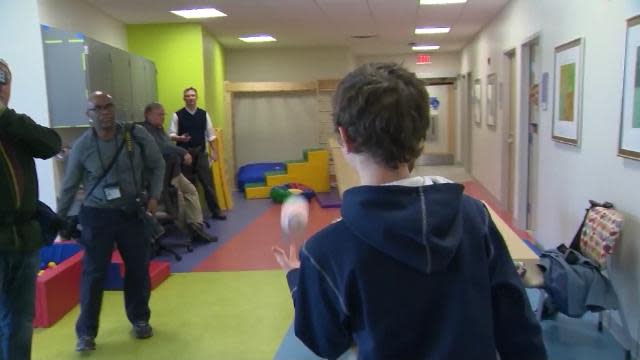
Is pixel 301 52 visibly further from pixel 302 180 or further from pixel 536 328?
pixel 536 328

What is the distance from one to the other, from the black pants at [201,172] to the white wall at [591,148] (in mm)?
3893

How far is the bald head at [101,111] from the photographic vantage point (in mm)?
3398

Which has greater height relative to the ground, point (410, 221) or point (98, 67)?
point (98, 67)

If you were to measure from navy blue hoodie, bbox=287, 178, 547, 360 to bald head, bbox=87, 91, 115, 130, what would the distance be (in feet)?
8.92

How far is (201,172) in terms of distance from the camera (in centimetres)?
746

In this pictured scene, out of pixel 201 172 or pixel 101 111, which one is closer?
pixel 101 111

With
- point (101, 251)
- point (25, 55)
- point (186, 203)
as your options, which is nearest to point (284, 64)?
point (186, 203)

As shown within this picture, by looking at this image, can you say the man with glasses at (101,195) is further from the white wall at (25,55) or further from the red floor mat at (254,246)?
the white wall at (25,55)

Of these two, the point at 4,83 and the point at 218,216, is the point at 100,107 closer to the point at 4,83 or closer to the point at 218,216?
the point at 4,83

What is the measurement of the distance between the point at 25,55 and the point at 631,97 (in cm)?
499

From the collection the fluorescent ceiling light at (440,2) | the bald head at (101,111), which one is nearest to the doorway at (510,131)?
the fluorescent ceiling light at (440,2)

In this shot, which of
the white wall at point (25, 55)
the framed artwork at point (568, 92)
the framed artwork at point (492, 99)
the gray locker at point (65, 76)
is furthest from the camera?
the framed artwork at point (492, 99)

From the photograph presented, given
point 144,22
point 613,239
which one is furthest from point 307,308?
point 144,22

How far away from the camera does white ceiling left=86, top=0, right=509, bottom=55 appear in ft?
22.9
